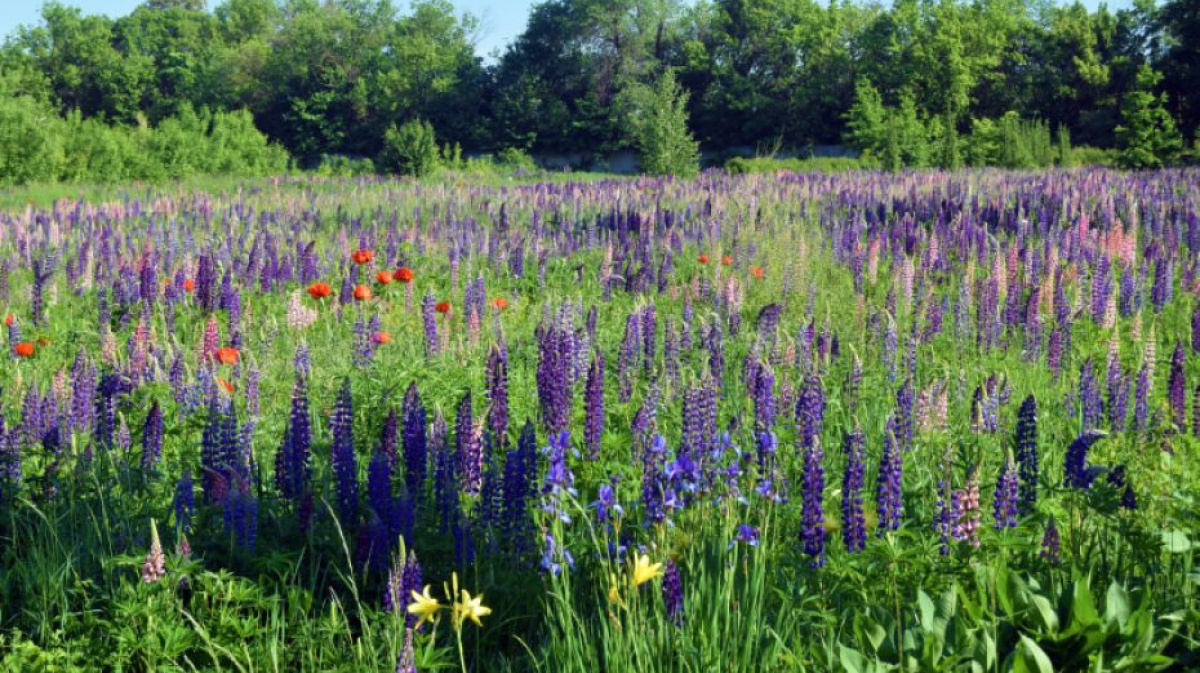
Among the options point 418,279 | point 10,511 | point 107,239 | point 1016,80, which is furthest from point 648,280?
point 1016,80

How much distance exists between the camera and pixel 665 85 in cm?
2598

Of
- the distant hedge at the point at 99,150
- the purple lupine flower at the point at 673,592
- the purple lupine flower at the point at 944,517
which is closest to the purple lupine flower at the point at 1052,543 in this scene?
the purple lupine flower at the point at 944,517

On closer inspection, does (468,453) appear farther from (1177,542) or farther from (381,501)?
(1177,542)

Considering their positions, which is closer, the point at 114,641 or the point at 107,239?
the point at 114,641

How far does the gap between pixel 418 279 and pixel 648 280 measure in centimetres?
213

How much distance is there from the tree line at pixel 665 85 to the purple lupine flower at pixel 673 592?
23689 millimetres

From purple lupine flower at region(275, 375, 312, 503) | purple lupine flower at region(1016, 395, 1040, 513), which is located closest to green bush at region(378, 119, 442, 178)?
purple lupine flower at region(275, 375, 312, 503)

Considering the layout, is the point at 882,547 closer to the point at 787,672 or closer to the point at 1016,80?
the point at 787,672

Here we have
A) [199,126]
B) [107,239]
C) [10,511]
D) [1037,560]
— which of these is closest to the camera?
[1037,560]

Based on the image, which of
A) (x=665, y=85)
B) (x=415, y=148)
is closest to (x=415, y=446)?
(x=665, y=85)

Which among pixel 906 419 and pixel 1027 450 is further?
pixel 906 419

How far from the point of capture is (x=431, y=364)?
19.2 feet

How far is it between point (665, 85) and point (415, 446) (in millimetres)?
23165

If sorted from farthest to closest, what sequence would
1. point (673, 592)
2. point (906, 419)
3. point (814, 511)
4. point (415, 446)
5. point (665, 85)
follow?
1. point (665, 85)
2. point (906, 419)
3. point (415, 446)
4. point (814, 511)
5. point (673, 592)
